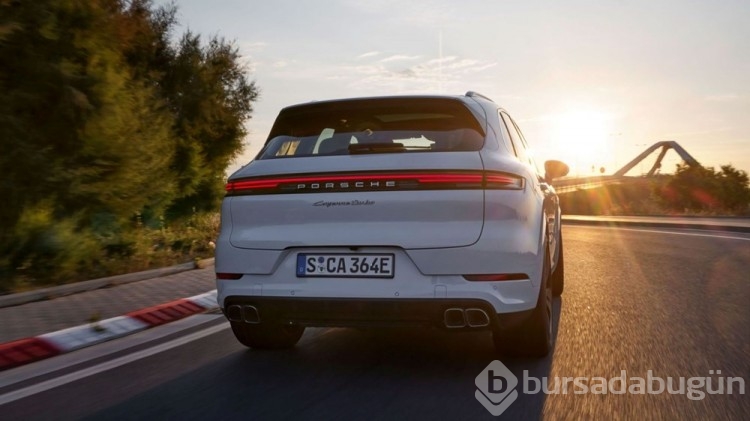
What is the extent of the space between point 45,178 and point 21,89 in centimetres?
110

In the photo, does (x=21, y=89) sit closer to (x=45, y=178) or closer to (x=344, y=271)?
(x=45, y=178)

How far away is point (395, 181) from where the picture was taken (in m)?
4.70

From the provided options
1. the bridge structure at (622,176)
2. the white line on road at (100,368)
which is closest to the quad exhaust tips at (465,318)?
the white line on road at (100,368)

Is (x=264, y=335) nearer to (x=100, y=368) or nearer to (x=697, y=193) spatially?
(x=100, y=368)

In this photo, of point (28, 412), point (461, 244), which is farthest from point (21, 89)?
point (461, 244)

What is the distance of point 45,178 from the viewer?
31.6 feet

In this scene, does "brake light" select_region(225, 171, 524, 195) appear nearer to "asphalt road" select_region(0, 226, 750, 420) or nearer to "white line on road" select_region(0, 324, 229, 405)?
"asphalt road" select_region(0, 226, 750, 420)

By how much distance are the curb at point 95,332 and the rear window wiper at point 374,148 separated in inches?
102

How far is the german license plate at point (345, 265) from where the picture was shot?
467cm

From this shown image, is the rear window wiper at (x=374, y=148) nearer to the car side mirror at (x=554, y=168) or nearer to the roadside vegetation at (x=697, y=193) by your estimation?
the car side mirror at (x=554, y=168)

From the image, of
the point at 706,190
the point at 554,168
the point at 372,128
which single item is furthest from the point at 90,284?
the point at 706,190

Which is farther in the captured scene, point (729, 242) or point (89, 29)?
point (729, 242)

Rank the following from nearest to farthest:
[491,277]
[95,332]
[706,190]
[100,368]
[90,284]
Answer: [491,277] → [100,368] → [95,332] → [90,284] → [706,190]

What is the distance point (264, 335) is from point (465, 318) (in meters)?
1.68
